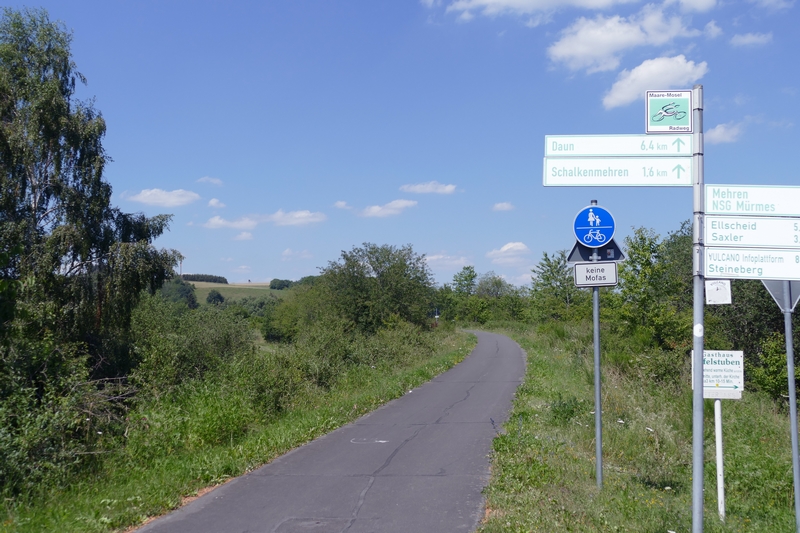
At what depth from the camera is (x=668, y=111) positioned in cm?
430

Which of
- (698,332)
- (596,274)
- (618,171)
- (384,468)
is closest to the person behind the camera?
(698,332)

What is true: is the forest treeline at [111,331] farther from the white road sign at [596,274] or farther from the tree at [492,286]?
the tree at [492,286]

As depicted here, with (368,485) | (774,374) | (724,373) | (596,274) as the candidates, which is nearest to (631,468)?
(724,373)

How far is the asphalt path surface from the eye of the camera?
5.87 meters

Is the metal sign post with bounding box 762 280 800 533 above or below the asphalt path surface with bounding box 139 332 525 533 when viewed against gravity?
above

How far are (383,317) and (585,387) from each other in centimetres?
2650

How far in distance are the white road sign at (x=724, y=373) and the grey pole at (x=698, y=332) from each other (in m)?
2.17

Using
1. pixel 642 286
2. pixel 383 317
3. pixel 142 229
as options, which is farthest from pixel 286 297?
pixel 642 286

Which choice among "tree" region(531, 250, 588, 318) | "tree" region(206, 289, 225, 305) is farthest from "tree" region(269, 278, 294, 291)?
"tree" region(531, 250, 588, 318)

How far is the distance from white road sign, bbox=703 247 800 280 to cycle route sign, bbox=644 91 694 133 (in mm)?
945

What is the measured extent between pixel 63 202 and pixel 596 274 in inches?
871

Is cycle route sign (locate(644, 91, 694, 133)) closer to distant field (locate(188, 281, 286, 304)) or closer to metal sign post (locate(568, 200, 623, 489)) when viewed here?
metal sign post (locate(568, 200, 623, 489))

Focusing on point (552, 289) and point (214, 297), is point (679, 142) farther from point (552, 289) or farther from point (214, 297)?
point (214, 297)

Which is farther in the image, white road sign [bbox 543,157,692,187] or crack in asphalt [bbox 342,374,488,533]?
crack in asphalt [bbox 342,374,488,533]
